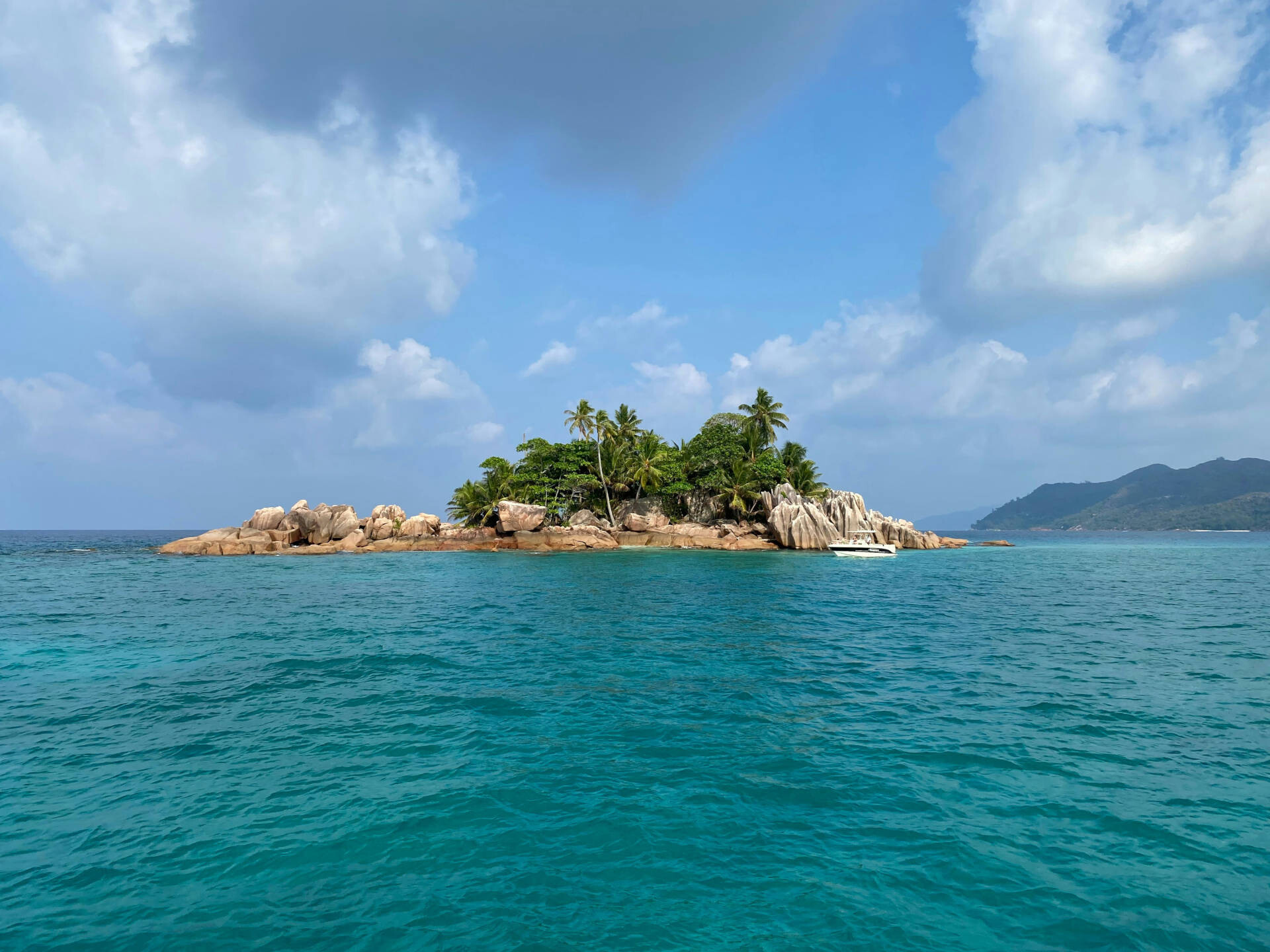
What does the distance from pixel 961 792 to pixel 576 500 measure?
67.0 m

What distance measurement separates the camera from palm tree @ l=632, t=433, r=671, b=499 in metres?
68.2

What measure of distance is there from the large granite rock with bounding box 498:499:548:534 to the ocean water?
44.4 meters

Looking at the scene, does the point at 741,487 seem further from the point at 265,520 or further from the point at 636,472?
the point at 265,520

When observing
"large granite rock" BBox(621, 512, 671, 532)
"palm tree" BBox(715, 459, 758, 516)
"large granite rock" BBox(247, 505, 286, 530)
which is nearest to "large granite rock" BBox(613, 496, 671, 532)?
"large granite rock" BBox(621, 512, 671, 532)

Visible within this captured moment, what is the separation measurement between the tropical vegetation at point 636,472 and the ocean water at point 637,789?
4913 cm

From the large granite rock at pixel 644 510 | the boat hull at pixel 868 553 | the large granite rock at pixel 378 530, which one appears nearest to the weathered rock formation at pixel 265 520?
the large granite rock at pixel 378 530

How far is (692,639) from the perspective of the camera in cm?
1886

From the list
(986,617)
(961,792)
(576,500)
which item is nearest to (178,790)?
(961,792)

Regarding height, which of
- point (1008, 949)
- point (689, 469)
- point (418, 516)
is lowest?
point (1008, 949)

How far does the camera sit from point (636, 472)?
6831 centimetres

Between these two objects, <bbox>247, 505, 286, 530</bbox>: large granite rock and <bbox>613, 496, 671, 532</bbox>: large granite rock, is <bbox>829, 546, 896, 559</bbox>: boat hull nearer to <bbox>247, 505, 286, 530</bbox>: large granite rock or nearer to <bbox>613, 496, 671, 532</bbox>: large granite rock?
<bbox>613, 496, 671, 532</bbox>: large granite rock

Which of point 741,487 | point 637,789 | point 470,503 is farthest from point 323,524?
point 637,789

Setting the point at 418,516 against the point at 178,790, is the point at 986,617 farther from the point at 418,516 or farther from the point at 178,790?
the point at 418,516

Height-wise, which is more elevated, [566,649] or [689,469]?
[689,469]
